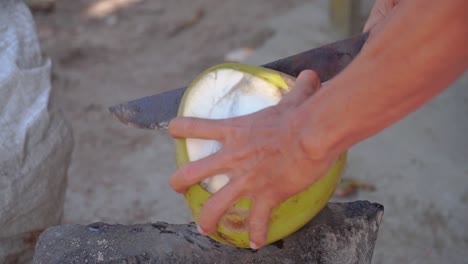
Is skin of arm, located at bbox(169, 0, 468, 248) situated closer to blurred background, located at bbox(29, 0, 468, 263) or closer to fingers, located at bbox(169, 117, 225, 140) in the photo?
fingers, located at bbox(169, 117, 225, 140)

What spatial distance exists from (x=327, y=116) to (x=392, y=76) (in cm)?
12

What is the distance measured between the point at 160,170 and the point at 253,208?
7.02ft

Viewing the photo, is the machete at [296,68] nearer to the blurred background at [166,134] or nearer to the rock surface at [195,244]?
the rock surface at [195,244]

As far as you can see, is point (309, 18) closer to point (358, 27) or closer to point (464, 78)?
point (358, 27)

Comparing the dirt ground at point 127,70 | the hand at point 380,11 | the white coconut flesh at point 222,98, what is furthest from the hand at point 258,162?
the dirt ground at point 127,70

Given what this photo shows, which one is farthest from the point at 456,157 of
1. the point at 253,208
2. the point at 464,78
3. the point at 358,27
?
the point at 253,208

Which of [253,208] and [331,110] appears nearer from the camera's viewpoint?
[331,110]

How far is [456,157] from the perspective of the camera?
3168 millimetres

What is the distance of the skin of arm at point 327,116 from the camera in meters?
1.09

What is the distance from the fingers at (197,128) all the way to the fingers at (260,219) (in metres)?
0.14

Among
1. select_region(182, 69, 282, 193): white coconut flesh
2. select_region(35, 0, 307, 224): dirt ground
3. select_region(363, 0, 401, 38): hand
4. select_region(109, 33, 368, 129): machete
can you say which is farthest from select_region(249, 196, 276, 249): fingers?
select_region(35, 0, 307, 224): dirt ground

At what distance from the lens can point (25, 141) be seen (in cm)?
211

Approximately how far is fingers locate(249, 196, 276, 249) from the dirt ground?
5.86 feet

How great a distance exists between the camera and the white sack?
2059mm
